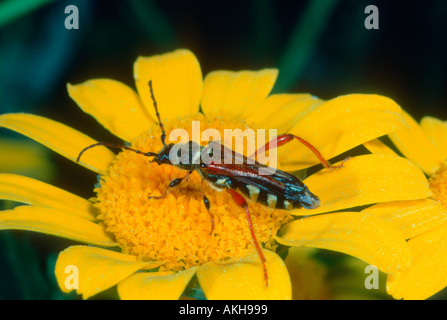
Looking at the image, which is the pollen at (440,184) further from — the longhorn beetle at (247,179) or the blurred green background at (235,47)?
the blurred green background at (235,47)

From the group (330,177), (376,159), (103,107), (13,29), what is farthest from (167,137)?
(13,29)

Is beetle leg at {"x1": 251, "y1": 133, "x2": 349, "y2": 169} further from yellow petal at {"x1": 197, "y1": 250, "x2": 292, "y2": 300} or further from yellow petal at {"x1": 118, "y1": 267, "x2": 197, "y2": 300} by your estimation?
yellow petal at {"x1": 118, "y1": 267, "x2": 197, "y2": 300}

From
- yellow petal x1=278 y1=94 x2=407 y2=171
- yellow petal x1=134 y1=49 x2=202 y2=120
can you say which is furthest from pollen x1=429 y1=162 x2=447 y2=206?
yellow petal x1=134 y1=49 x2=202 y2=120

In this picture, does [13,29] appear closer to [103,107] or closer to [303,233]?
[103,107]

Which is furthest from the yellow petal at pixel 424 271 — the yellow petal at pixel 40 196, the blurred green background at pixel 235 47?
the blurred green background at pixel 235 47

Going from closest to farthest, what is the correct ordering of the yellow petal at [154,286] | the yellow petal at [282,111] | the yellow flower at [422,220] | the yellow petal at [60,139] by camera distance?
the yellow petal at [154,286] → the yellow flower at [422,220] → the yellow petal at [60,139] → the yellow petal at [282,111]

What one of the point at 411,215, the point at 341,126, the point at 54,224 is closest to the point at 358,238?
the point at 411,215

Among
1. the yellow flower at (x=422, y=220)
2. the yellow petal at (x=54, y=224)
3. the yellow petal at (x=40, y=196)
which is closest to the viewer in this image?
the yellow flower at (x=422, y=220)
